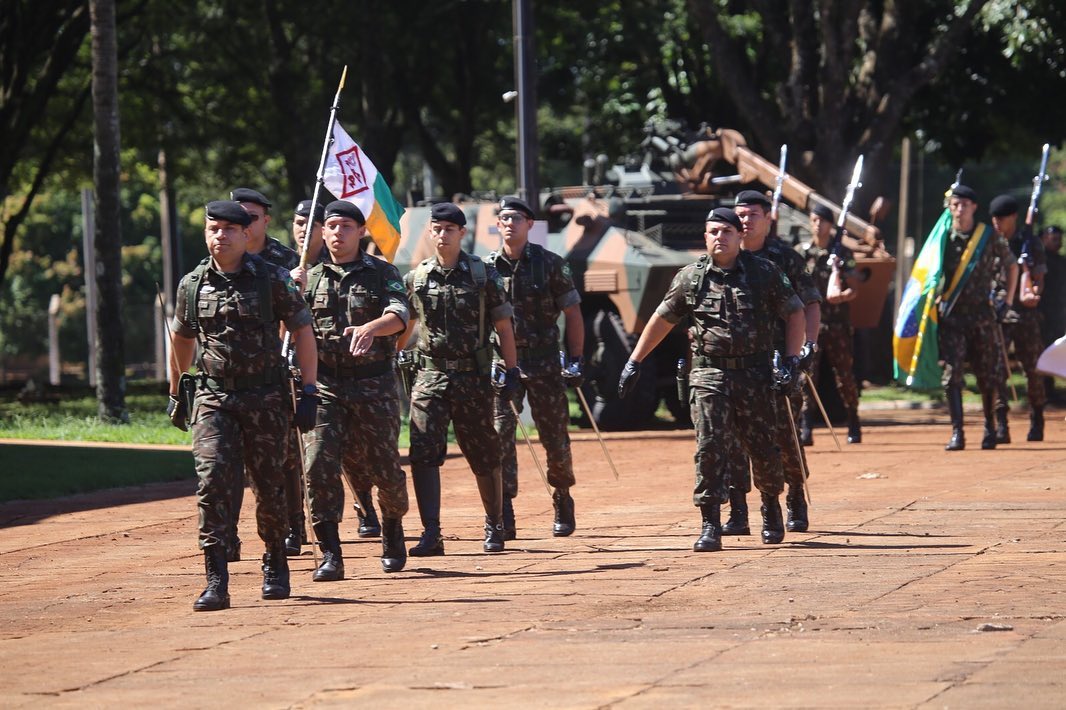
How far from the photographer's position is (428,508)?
10602 mm

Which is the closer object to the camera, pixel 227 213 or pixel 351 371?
pixel 227 213

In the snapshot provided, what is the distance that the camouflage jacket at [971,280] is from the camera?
15781mm

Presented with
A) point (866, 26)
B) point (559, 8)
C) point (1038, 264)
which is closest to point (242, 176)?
point (559, 8)

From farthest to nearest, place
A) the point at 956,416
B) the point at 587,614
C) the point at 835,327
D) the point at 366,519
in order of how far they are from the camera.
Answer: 1. the point at 835,327
2. the point at 956,416
3. the point at 366,519
4. the point at 587,614

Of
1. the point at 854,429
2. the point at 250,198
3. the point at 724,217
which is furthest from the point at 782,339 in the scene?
the point at 854,429

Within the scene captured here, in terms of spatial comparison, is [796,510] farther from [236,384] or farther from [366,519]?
[236,384]

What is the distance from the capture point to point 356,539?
465 inches

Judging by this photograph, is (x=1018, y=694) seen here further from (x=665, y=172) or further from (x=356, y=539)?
(x=665, y=172)

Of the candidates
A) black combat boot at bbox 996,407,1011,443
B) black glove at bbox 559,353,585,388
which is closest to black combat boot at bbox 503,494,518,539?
black glove at bbox 559,353,585,388

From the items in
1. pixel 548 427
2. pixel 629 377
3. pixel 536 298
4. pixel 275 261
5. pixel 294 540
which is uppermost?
pixel 275 261

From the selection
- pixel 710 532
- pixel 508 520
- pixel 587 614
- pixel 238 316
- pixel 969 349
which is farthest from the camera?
pixel 969 349

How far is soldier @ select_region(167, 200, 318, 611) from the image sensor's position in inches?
351

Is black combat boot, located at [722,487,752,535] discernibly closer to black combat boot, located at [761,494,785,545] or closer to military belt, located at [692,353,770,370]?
black combat boot, located at [761,494,785,545]

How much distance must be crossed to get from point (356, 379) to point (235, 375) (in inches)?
45.3
